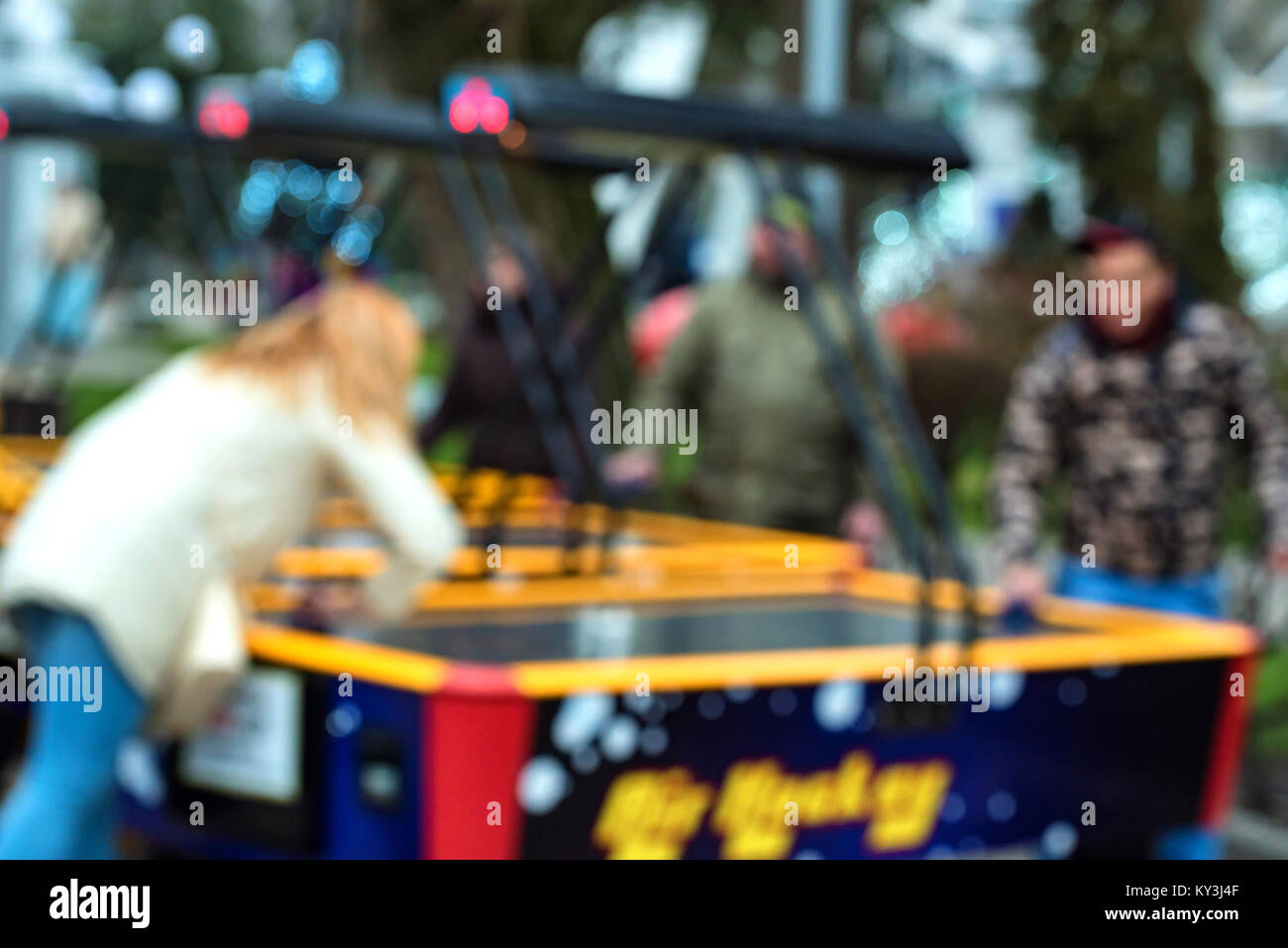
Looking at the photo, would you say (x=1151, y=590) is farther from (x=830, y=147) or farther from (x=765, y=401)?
(x=765, y=401)

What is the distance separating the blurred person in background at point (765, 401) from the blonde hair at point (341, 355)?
6.95 feet

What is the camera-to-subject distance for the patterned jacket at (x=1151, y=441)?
15.6 feet

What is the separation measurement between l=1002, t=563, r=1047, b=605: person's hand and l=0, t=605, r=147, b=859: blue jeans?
6.96 feet

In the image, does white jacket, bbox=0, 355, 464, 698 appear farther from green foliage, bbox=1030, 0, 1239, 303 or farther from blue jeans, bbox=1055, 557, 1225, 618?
green foliage, bbox=1030, 0, 1239, 303

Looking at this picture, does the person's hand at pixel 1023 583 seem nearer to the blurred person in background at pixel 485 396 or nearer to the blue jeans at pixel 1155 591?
the blue jeans at pixel 1155 591

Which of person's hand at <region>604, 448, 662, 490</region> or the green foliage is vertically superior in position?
the green foliage

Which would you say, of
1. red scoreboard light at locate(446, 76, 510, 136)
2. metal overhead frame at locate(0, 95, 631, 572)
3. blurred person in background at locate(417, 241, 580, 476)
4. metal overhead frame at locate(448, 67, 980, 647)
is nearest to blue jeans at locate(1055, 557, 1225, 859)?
metal overhead frame at locate(448, 67, 980, 647)

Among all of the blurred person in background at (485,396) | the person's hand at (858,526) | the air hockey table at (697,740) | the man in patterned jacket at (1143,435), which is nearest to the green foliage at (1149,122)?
the person's hand at (858,526)

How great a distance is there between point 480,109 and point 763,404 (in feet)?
6.91

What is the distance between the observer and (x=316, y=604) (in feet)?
13.9

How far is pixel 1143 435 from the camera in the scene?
4.81m

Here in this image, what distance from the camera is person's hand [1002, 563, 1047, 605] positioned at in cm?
470

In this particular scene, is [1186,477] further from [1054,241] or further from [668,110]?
[1054,241]

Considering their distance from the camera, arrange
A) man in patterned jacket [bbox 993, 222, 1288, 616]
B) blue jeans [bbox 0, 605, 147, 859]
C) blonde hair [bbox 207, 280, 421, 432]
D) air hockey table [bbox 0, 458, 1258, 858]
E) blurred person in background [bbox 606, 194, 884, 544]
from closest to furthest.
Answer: air hockey table [bbox 0, 458, 1258, 858] < blue jeans [bbox 0, 605, 147, 859] < blonde hair [bbox 207, 280, 421, 432] < man in patterned jacket [bbox 993, 222, 1288, 616] < blurred person in background [bbox 606, 194, 884, 544]
